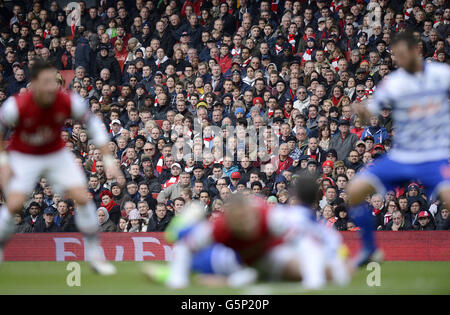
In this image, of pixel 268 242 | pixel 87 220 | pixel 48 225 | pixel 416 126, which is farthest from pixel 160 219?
pixel 416 126

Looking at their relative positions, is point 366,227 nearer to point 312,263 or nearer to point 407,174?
point 407,174

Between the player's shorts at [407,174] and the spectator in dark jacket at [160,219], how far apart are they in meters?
5.14

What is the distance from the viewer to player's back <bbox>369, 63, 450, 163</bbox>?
6.93 metres

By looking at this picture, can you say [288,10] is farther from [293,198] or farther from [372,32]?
[293,198]

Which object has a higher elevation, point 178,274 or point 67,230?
point 67,230

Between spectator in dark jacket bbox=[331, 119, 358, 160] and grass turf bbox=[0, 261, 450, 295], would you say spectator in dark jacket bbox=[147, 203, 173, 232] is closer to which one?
grass turf bbox=[0, 261, 450, 295]

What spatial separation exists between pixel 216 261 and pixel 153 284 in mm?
1547

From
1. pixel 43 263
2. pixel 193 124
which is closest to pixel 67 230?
pixel 43 263

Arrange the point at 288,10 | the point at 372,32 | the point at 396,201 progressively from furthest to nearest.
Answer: the point at 288,10
the point at 372,32
the point at 396,201

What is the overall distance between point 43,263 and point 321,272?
20.2ft

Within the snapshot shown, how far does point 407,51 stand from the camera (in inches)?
269

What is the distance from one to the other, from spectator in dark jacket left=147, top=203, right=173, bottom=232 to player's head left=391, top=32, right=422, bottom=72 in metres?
5.68

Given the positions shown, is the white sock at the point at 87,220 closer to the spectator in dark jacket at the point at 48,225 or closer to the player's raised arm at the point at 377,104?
the player's raised arm at the point at 377,104
